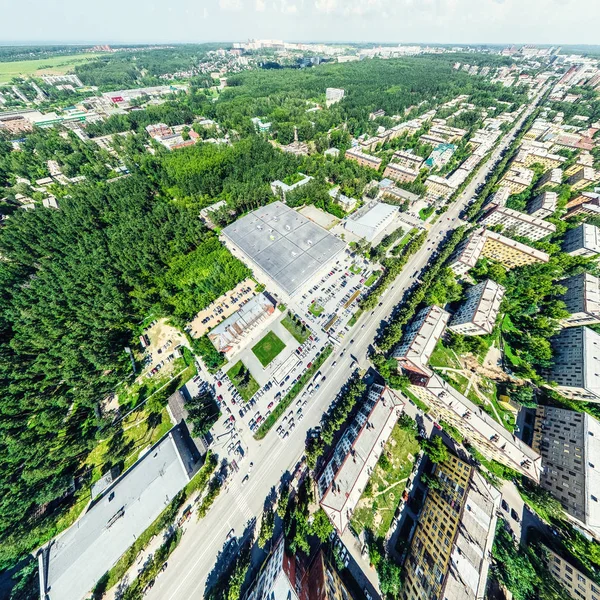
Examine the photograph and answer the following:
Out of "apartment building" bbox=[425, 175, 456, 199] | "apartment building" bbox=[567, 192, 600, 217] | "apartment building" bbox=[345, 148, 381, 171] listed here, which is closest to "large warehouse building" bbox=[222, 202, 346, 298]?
"apartment building" bbox=[345, 148, 381, 171]

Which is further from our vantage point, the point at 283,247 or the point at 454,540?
the point at 283,247

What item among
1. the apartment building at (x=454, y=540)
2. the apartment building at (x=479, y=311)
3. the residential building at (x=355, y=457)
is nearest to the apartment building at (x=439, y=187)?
the apartment building at (x=479, y=311)

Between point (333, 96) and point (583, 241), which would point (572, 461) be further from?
point (333, 96)

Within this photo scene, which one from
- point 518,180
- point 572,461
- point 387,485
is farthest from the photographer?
point 518,180

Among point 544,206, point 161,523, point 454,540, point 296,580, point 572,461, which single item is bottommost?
point 161,523

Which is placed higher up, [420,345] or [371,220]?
[371,220]

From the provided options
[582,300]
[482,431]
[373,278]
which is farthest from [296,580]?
[582,300]

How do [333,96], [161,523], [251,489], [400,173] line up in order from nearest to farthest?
[161,523] → [251,489] → [400,173] → [333,96]

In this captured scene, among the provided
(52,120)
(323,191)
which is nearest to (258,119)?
(323,191)

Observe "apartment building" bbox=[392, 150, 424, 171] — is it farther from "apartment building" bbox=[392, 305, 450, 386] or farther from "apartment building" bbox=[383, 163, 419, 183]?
"apartment building" bbox=[392, 305, 450, 386]
